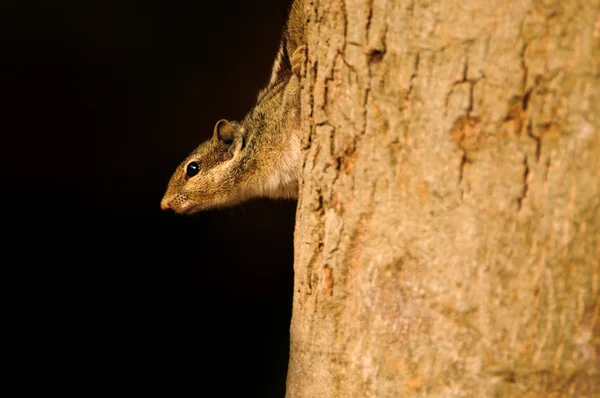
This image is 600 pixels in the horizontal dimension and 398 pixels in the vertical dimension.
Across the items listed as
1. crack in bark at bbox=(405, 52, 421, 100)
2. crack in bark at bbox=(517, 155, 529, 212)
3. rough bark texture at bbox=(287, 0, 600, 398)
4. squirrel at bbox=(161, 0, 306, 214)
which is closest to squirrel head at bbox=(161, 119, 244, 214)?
squirrel at bbox=(161, 0, 306, 214)

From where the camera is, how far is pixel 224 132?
1.98m

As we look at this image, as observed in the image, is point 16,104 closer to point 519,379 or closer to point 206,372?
point 206,372

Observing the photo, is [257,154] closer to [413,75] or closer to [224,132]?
[224,132]

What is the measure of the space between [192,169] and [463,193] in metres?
1.34

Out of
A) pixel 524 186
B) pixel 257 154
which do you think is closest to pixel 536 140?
pixel 524 186

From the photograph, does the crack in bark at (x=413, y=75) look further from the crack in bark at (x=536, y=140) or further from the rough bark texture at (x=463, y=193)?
the crack in bark at (x=536, y=140)

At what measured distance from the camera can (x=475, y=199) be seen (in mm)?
920

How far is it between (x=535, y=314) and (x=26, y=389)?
2512mm

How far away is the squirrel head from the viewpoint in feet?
6.49

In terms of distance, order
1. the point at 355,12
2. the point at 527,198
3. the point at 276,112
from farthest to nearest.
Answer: the point at 276,112 < the point at 355,12 < the point at 527,198

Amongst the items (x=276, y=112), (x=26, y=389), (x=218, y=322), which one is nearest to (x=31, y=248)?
(x=26, y=389)

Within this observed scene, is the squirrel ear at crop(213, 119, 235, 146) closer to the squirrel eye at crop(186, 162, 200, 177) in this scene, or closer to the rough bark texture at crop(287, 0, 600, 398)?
the squirrel eye at crop(186, 162, 200, 177)

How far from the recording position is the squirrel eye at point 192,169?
2.07 metres

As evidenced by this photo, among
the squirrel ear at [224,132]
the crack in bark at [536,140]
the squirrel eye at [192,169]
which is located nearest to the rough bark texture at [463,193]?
the crack in bark at [536,140]
